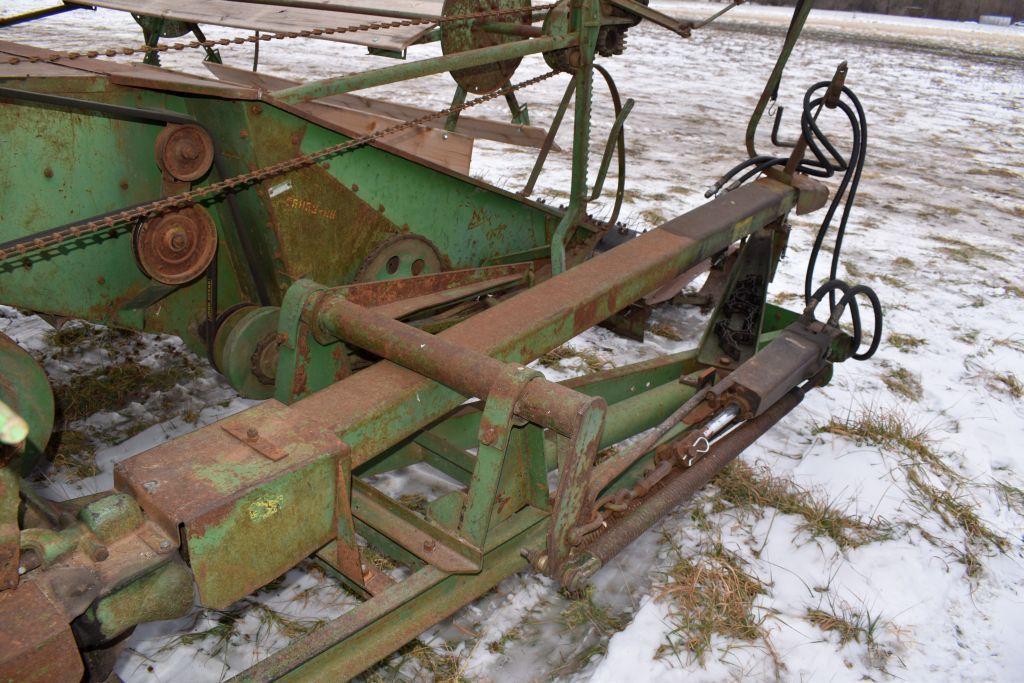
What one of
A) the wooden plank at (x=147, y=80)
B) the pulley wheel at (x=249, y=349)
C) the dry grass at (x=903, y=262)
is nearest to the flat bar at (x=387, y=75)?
the wooden plank at (x=147, y=80)

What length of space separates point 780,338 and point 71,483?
10.4ft

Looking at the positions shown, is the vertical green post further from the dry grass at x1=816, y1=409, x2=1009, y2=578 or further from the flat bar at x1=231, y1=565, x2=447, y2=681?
the flat bar at x1=231, y1=565, x2=447, y2=681

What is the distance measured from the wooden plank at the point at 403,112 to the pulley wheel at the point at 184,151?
156cm

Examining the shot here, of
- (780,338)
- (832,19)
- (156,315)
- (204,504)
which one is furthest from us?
(832,19)

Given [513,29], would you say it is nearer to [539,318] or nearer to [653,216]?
[539,318]

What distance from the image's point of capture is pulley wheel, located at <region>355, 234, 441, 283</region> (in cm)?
325

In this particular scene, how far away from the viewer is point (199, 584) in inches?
60.9

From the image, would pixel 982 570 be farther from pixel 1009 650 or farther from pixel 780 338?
pixel 780 338

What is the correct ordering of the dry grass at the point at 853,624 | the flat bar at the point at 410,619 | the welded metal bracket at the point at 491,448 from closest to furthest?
the flat bar at the point at 410,619 < the welded metal bracket at the point at 491,448 < the dry grass at the point at 853,624

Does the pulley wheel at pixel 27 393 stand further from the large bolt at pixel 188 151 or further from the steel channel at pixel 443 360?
the large bolt at pixel 188 151

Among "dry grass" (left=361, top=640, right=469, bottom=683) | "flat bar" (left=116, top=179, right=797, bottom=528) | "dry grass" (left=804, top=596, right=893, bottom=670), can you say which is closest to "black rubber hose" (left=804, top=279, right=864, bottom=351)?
"flat bar" (left=116, top=179, right=797, bottom=528)

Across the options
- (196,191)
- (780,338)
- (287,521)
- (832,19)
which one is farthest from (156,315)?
(832,19)

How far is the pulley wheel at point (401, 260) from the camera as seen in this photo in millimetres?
3254

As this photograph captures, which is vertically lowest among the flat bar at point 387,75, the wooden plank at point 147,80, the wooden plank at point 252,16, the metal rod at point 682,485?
the metal rod at point 682,485
